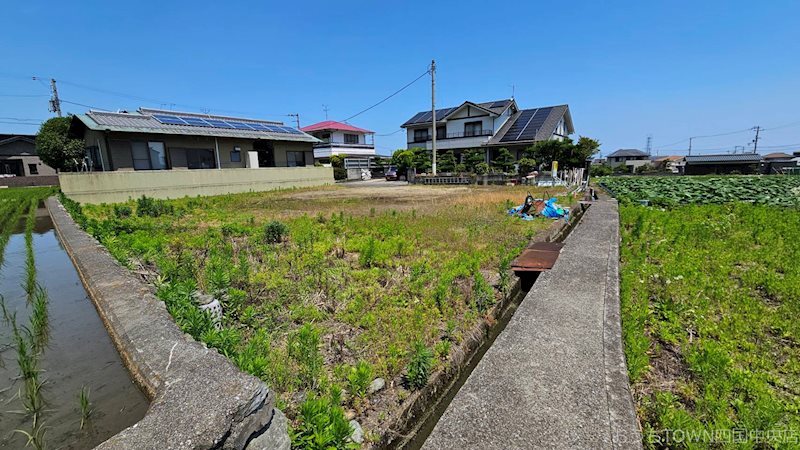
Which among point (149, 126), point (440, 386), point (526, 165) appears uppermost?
point (149, 126)

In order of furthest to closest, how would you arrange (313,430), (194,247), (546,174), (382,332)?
(546,174), (194,247), (382,332), (313,430)

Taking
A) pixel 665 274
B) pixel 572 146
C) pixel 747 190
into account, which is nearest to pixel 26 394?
pixel 665 274

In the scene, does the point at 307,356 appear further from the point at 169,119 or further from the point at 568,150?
the point at 568,150

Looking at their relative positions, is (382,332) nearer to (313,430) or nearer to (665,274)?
(313,430)

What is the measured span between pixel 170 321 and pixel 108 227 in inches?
222

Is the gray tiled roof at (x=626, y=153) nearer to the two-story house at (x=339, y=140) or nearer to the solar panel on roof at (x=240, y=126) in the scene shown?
the two-story house at (x=339, y=140)

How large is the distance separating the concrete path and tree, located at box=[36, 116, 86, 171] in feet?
82.4

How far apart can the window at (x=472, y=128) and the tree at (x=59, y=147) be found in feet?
86.0

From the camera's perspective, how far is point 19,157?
98.3 feet

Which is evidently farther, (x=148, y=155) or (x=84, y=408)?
(x=148, y=155)

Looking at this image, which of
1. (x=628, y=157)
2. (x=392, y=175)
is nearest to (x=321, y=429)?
(x=392, y=175)

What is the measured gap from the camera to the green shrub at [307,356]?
2.28m

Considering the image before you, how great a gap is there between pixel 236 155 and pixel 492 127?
1994 cm

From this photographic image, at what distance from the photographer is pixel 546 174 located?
19812 mm
